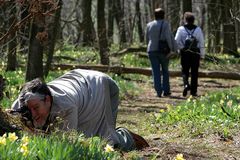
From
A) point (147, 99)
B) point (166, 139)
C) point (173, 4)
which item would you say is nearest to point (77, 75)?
point (166, 139)

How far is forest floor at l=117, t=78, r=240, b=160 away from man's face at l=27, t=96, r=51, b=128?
764 mm

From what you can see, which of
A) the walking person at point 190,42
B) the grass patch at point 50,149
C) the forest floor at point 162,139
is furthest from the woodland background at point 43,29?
the forest floor at point 162,139

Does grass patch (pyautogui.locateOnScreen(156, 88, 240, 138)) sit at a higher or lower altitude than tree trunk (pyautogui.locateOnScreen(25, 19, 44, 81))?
lower

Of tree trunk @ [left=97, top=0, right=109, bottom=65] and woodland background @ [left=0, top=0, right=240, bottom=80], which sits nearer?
woodland background @ [left=0, top=0, right=240, bottom=80]

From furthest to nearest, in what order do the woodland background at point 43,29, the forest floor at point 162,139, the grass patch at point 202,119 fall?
the grass patch at point 202,119, the forest floor at point 162,139, the woodland background at point 43,29

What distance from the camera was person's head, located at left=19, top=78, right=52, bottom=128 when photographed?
14.9 ft

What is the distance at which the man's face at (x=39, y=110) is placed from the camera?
14.9 ft

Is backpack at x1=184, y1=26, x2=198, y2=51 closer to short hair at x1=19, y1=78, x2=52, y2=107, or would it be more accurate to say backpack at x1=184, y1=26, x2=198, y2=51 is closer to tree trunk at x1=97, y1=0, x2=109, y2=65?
tree trunk at x1=97, y1=0, x2=109, y2=65

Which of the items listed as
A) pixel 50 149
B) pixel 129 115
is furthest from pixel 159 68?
pixel 50 149

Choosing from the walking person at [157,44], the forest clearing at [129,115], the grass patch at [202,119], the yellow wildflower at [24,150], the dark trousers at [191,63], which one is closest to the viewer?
the yellow wildflower at [24,150]

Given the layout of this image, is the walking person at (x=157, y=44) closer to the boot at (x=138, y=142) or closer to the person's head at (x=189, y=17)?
the person's head at (x=189, y=17)

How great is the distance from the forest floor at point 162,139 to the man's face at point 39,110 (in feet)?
2.51

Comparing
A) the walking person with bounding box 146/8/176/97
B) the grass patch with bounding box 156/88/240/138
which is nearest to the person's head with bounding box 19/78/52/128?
the grass patch with bounding box 156/88/240/138

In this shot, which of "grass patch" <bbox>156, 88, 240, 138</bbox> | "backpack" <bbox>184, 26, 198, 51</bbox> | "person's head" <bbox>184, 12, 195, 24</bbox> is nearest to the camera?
"grass patch" <bbox>156, 88, 240, 138</bbox>
